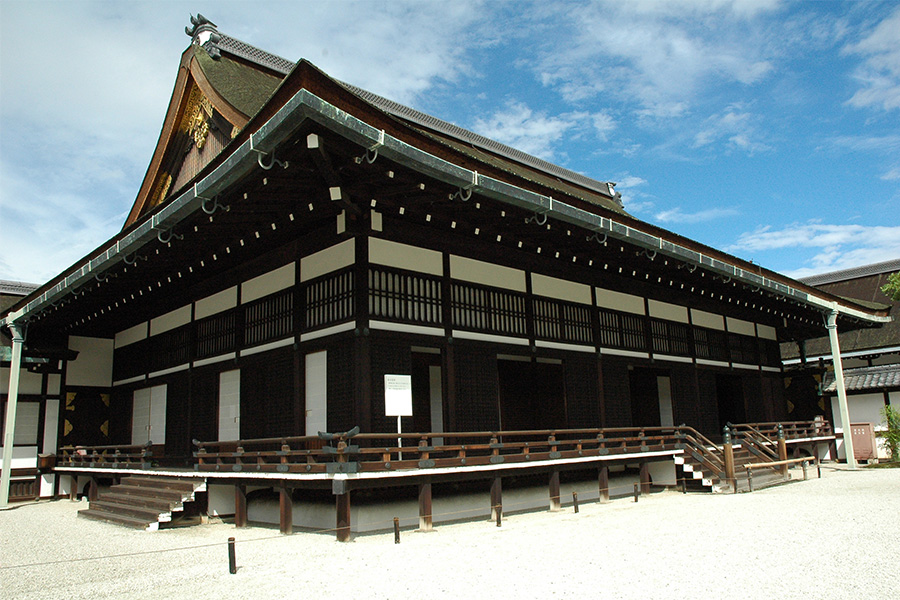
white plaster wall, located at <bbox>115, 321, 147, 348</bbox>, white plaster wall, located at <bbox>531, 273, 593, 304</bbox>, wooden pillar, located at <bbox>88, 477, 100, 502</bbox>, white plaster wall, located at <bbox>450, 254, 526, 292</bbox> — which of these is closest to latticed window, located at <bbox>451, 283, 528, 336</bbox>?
white plaster wall, located at <bbox>450, 254, 526, 292</bbox>

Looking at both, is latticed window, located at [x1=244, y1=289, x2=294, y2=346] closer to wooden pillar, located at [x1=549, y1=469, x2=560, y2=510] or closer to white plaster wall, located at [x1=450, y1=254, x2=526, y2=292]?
white plaster wall, located at [x1=450, y1=254, x2=526, y2=292]

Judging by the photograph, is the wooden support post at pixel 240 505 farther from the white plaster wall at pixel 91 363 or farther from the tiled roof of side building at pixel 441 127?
the white plaster wall at pixel 91 363

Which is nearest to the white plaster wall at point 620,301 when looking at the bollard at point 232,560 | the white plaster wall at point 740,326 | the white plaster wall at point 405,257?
the white plaster wall at point 740,326

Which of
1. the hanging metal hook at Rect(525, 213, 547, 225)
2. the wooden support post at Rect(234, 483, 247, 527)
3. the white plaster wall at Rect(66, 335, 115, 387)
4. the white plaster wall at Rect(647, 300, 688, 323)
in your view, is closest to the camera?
the wooden support post at Rect(234, 483, 247, 527)

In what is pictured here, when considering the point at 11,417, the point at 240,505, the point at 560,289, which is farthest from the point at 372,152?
the point at 11,417

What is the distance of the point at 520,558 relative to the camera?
753cm

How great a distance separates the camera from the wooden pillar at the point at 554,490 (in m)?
12.1

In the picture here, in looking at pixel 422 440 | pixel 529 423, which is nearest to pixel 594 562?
pixel 422 440

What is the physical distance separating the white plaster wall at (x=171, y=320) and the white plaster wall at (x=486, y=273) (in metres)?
7.43

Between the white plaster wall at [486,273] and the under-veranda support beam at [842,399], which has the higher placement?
the white plaster wall at [486,273]

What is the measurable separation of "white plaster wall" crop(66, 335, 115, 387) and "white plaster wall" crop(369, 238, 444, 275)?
12605 millimetres

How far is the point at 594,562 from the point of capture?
7.22m

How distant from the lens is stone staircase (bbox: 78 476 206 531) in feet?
36.7

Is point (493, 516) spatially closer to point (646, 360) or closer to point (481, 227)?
point (481, 227)
